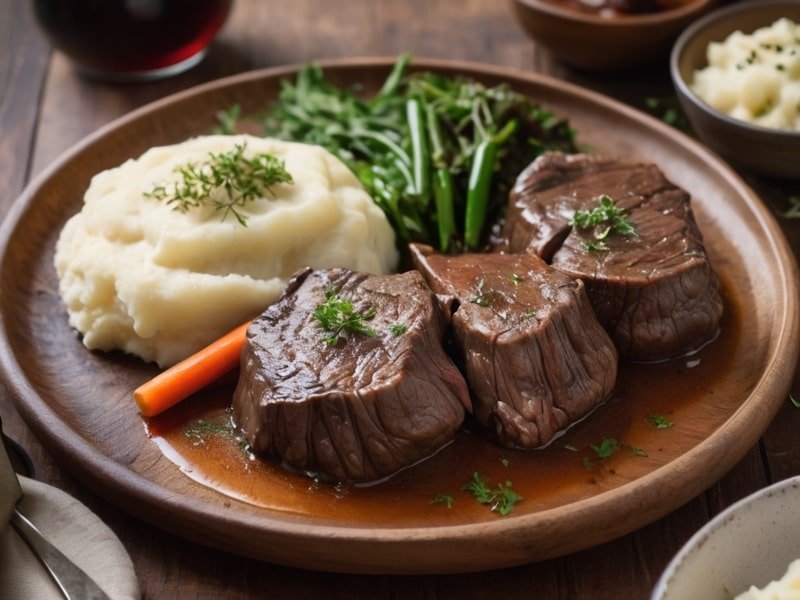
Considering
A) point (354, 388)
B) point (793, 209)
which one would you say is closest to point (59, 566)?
point (354, 388)

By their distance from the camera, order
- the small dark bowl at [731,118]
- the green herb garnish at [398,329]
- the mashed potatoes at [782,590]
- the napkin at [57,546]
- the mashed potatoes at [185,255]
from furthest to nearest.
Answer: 1. the small dark bowl at [731,118]
2. the mashed potatoes at [185,255]
3. the green herb garnish at [398,329]
4. the napkin at [57,546]
5. the mashed potatoes at [782,590]

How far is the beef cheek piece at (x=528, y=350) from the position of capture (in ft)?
15.5

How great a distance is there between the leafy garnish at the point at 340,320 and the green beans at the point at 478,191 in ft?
4.40

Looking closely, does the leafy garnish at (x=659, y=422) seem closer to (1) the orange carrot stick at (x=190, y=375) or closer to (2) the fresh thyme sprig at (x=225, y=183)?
(1) the orange carrot stick at (x=190, y=375)

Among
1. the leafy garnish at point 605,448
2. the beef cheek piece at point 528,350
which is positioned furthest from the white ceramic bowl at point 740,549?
the beef cheek piece at point 528,350

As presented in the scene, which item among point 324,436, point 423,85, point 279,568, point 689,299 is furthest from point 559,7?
point 279,568

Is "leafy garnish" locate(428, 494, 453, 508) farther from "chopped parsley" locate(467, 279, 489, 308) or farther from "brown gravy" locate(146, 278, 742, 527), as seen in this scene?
"chopped parsley" locate(467, 279, 489, 308)

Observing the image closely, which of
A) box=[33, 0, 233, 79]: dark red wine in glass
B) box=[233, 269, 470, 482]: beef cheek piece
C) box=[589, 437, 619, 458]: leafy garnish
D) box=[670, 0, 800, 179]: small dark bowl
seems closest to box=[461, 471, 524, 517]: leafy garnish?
box=[233, 269, 470, 482]: beef cheek piece

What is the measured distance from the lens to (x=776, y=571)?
415 cm

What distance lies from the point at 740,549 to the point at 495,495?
3.48 ft

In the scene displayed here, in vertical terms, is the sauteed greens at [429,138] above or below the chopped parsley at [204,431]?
above

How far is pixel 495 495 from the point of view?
455 centimetres

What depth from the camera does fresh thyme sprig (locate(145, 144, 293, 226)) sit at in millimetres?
5449

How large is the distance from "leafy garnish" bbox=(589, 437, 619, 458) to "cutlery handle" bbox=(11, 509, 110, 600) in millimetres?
2247
